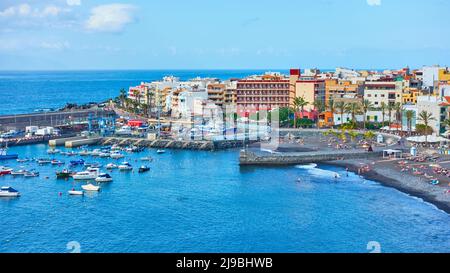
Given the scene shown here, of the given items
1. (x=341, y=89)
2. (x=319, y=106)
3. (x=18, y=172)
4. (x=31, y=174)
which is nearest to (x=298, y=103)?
(x=319, y=106)

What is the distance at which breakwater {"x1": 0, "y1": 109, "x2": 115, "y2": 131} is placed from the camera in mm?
35938

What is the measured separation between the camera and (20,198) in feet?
59.7

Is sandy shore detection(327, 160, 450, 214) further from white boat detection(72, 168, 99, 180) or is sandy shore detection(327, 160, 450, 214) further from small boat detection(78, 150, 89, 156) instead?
small boat detection(78, 150, 89, 156)

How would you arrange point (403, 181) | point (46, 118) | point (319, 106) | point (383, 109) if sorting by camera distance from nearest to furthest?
point (403, 181)
point (383, 109)
point (319, 106)
point (46, 118)

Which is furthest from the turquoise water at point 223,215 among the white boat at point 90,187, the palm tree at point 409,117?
the palm tree at point 409,117

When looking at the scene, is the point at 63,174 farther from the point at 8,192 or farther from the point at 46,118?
the point at 46,118

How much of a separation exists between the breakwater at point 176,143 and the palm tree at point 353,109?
24.0 feet

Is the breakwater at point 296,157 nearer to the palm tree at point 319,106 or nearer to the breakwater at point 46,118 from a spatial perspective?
the palm tree at point 319,106

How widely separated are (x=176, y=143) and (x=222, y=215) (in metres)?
15.7

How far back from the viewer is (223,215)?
15289mm

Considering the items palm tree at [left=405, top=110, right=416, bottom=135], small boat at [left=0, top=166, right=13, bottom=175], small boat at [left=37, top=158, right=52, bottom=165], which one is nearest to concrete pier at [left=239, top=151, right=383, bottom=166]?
palm tree at [left=405, top=110, right=416, bottom=135]
